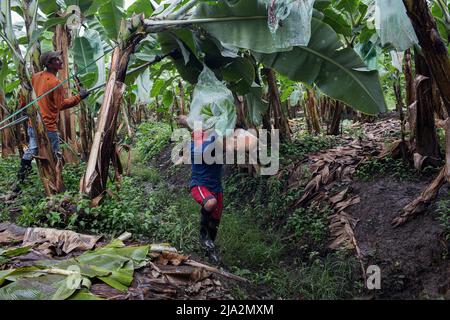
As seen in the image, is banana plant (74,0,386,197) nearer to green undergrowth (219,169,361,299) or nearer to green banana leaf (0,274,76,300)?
green undergrowth (219,169,361,299)

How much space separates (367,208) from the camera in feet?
14.0

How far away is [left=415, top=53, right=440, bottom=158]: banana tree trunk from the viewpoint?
4117 millimetres

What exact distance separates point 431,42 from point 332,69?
121cm

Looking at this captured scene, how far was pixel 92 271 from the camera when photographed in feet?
8.49

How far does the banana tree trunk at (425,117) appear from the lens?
412 centimetres

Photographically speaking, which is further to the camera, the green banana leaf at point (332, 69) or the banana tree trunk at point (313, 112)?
the banana tree trunk at point (313, 112)

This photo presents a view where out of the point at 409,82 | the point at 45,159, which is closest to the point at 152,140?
the point at 45,159

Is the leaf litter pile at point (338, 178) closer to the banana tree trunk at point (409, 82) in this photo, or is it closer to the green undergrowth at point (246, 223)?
the green undergrowth at point (246, 223)

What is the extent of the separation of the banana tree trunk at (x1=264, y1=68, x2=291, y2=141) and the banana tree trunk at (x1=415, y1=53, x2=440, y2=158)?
6.84 feet

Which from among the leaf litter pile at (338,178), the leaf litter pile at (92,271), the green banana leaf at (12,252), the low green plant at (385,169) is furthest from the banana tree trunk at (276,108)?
the green banana leaf at (12,252)

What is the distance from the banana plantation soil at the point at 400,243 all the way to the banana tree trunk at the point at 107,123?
7.76ft

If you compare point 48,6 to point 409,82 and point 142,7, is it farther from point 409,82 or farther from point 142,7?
point 409,82
